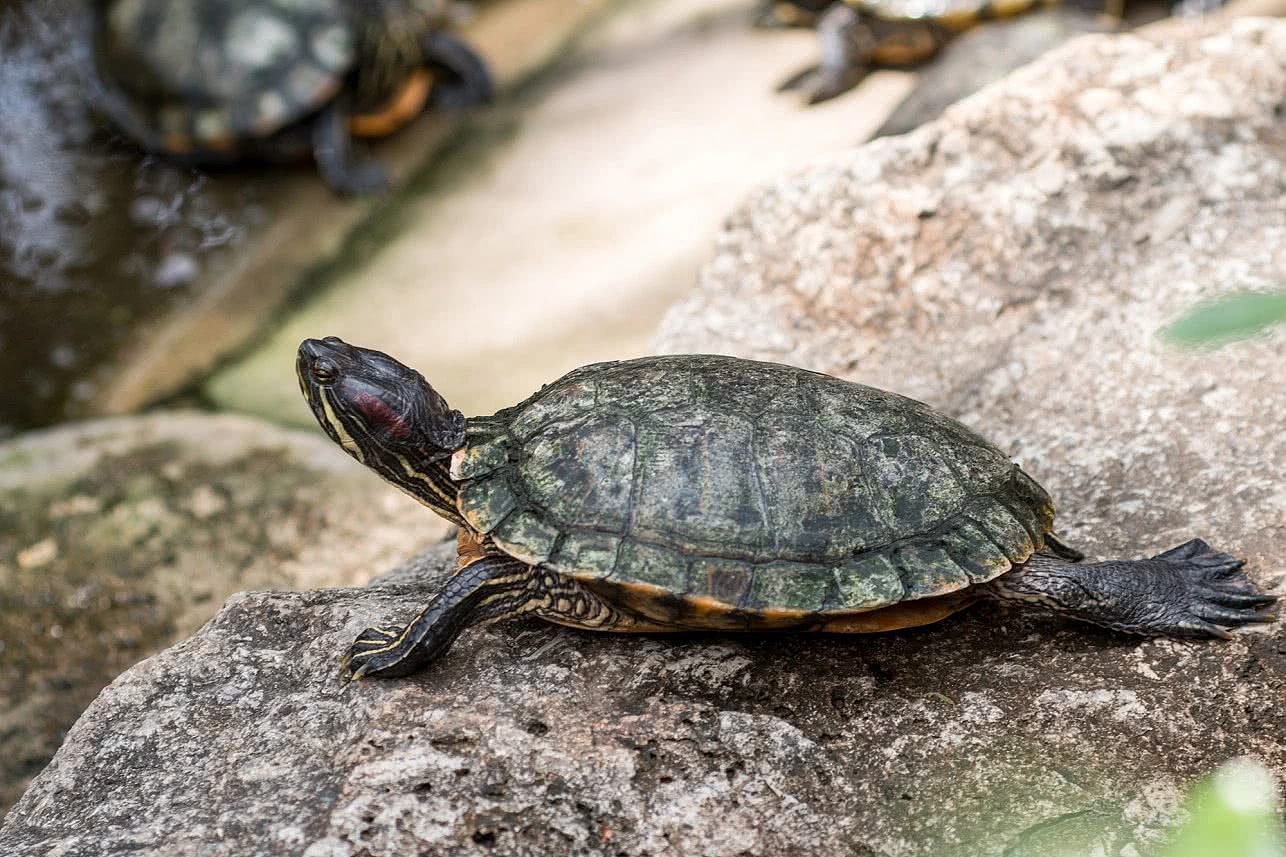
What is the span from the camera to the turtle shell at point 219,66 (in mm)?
7148

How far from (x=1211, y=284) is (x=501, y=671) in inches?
103

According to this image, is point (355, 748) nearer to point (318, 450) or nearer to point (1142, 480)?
point (1142, 480)

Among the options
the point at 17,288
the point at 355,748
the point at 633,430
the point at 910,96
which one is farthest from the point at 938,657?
the point at 17,288

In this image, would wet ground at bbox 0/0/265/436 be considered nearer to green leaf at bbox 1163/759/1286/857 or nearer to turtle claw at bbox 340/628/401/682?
turtle claw at bbox 340/628/401/682

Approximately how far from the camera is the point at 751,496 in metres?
2.55

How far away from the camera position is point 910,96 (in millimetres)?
5621

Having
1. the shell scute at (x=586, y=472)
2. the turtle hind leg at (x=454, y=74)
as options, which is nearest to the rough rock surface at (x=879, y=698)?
the shell scute at (x=586, y=472)

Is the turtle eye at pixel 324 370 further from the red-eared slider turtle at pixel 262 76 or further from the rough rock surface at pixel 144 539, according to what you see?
the red-eared slider turtle at pixel 262 76

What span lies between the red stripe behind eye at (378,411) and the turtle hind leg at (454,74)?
5.60 meters

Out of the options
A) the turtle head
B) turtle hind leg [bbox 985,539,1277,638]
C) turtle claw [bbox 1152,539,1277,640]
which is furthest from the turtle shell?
turtle claw [bbox 1152,539,1277,640]

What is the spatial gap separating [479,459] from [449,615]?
0.41m

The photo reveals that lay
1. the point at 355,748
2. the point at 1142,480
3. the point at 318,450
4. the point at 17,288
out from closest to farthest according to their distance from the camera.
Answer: the point at 355,748
the point at 1142,480
the point at 318,450
the point at 17,288

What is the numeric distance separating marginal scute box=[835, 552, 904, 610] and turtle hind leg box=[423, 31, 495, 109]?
6.28 m

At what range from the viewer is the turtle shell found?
23.5 feet
